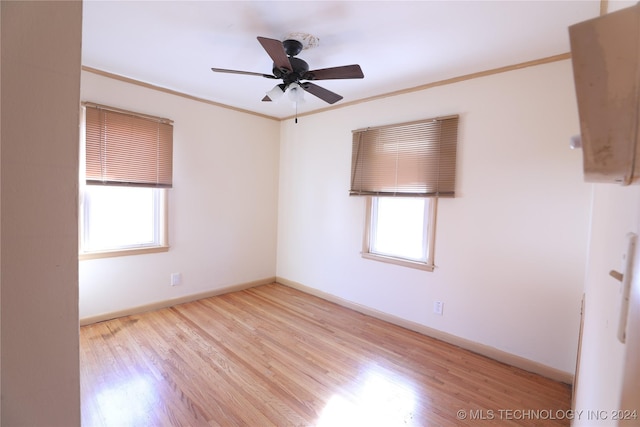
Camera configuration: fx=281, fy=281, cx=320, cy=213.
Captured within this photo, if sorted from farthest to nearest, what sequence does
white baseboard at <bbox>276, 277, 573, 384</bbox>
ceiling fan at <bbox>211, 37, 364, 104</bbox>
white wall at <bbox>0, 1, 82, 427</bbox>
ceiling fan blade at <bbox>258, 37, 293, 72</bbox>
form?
white baseboard at <bbox>276, 277, 573, 384</bbox> → ceiling fan at <bbox>211, 37, 364, 104</bbox> → ceiling fan blade at <bbox>258, 37, 293, 72</bbox> → white wall at <bbox>0, 1, 82, 427</bbox>

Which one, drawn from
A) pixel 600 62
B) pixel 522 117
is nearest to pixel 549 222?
pixel 522 117

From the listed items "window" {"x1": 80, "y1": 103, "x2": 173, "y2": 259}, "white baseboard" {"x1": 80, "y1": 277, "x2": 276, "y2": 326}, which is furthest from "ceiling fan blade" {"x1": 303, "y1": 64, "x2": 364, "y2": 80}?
"white baseboard" {"x1": 80, "y1": 277, "x2": 276, "y2": 326}

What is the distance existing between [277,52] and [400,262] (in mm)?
2263

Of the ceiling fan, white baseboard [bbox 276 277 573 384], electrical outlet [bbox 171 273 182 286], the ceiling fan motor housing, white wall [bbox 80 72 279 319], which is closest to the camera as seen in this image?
the ceiling fan

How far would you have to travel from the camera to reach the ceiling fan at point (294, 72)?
1.83m

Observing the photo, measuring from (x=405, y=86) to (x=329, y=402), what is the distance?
285cm

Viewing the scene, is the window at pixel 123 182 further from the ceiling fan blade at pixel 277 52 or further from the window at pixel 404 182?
the window at pixel 404 182

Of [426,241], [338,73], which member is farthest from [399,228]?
[338,73]

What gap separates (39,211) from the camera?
0.44 meters

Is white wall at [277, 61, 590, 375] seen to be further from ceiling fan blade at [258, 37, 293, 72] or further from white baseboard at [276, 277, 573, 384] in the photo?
ceiling fan blade at [258, 37, 293, 72]

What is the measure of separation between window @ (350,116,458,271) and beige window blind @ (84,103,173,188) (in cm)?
216

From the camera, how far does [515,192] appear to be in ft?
7.63

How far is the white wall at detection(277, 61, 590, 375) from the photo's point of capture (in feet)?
6.94

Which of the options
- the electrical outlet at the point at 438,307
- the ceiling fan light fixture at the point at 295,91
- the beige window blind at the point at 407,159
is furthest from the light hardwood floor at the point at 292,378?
the ceiling fan light fixture at the point at 295,91
